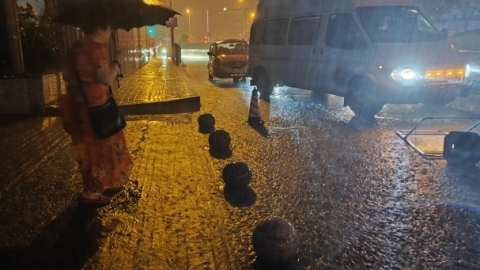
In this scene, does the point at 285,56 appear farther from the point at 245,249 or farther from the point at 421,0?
the point at 421,0

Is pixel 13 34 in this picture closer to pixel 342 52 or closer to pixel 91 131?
pixel 91 131

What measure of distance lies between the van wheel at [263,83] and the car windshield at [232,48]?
5.82 metres

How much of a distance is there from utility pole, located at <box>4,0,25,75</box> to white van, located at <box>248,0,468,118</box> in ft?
21.1

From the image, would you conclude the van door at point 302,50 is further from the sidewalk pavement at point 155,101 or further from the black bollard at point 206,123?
the black bollard at point 206,123

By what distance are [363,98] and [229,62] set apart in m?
9.92

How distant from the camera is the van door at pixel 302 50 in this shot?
10664mm

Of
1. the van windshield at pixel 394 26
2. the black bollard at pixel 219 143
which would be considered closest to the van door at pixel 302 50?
the van windshield at pixel 394 26

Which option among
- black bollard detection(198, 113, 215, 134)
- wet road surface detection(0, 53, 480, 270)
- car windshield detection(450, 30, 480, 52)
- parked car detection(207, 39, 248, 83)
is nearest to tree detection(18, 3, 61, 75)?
wet road surface detection(0, 53, 480, 270)

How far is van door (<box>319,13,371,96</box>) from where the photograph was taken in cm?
921

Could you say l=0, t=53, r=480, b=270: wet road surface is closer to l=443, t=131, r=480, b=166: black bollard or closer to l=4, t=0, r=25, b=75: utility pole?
l=443, t=131, r=480, b=166: black bollard

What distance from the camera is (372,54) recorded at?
352 inches

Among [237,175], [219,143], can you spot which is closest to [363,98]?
[219,143]

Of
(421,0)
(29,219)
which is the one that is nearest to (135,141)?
(29,219)

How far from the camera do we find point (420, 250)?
357 centimetres
